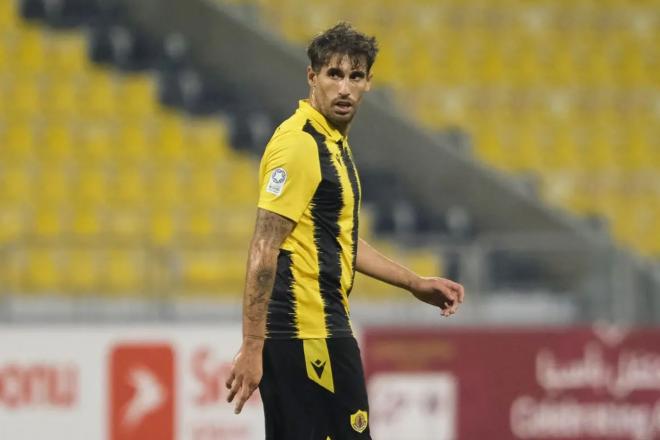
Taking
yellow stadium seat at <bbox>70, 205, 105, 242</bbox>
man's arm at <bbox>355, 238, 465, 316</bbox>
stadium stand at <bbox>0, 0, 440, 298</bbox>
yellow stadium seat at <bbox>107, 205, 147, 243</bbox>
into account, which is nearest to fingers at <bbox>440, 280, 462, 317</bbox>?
man's arm at <bbox>355, 238, 465, 316</bbox>

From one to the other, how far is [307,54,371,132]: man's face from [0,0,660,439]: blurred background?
4.40 meters

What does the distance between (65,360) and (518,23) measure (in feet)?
23.3

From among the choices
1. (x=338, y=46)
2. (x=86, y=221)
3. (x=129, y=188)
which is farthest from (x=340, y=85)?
(x=129, y=188)

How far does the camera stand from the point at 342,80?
15.4 ft

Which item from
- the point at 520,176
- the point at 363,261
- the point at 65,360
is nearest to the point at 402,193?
the point at 520,176

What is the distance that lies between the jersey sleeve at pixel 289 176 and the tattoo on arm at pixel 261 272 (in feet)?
0.15

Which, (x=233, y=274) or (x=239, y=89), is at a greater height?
(x=239, y=89)

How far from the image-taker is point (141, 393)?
8867mm

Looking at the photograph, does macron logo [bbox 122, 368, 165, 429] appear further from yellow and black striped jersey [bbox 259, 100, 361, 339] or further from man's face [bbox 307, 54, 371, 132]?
man's face [bbox 307, 54, 371, 132]

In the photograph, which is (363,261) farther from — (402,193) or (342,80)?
(402,193)

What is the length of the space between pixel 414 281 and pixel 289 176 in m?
0.75

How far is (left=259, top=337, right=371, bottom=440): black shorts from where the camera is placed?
466 centimetres

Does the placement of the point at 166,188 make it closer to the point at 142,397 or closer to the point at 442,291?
the point at 142,397

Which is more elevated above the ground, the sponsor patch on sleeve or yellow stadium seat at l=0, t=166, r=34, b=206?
yellow stadium seat at l=0, t=166, r=34, b=206
